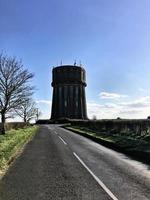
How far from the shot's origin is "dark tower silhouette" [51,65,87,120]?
406 ft

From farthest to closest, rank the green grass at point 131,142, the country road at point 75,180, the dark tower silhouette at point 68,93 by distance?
the dark tower silhouette at point 68,93, the green grass at point 131,142, the country road at point 75,180

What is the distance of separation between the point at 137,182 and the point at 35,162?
6.20 m

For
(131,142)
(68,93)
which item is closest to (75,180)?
(131,142)

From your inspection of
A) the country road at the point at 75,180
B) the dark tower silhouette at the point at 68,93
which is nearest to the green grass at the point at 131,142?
the country road at the point at 75,180

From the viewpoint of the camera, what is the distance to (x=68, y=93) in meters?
124

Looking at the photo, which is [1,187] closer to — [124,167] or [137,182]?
[137,182]

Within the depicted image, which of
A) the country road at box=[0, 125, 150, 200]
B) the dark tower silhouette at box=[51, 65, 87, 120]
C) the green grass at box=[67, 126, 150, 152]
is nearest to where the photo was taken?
the country road at box=[0, 125, 150, 200]

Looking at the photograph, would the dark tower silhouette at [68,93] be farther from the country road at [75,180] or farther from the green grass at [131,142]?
the country road at [75,180]

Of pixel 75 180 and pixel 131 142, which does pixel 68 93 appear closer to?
pixel 131 142

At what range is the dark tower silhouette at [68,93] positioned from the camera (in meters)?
124

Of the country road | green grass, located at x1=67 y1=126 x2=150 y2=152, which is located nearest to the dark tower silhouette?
green grass, located at x1=67 y1=126 x2=150 y2=152

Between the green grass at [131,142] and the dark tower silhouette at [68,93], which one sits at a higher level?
the dark tower silhouette at [68,93]

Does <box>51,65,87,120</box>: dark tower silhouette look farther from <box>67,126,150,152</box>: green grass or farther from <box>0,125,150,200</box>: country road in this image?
<box>0,125,150,200</box>: country road

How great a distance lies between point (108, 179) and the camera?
12328 millimetres
